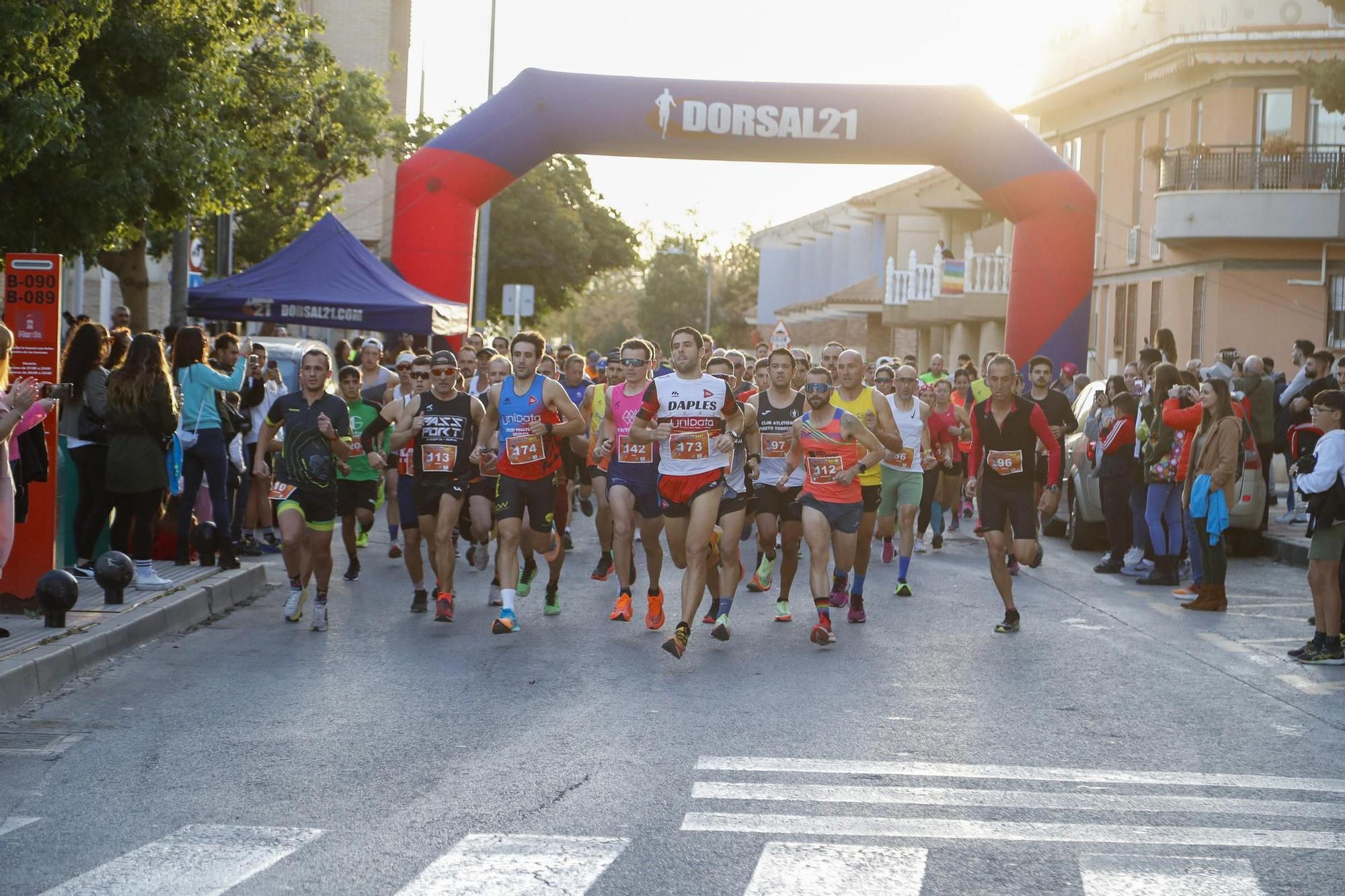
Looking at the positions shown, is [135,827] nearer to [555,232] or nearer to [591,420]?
[591,420]

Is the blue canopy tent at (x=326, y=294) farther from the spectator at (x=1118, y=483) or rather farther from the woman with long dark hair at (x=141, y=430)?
the spectator at (x=1118, y=483)

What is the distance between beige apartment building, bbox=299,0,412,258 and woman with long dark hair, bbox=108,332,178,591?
132 feet

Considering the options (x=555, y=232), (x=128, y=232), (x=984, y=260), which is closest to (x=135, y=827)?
(x=128, y=232)

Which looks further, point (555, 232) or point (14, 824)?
point (555, 232)

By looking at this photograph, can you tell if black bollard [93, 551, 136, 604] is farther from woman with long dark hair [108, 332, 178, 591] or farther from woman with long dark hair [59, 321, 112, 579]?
woman with long dark hair [59, 321, 112, 579]

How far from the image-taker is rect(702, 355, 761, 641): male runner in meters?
10.7

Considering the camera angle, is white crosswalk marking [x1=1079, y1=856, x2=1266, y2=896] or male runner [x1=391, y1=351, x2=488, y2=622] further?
male runner [x1=391, y1=351, x2=488, y2=622]

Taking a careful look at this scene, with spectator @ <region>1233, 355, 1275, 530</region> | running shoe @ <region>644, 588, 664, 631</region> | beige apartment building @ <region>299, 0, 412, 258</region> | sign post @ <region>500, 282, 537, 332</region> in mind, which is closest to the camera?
running shoe @ <region>644, 588, 664, 631</region>

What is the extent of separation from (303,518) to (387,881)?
5967 millimetres

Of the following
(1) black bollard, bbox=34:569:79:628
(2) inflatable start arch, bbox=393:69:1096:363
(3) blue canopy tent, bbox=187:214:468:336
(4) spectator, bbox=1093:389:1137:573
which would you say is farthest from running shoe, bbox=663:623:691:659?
(2) inflatable start arch, bbox=393:69:1096:363

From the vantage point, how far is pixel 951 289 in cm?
4266

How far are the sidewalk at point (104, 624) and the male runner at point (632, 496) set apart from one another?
2778mm

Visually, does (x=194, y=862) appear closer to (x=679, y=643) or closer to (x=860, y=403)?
(x=679, y=643)

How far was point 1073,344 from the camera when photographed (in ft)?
79.5
